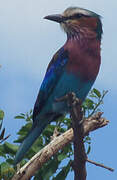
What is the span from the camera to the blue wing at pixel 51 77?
5.82m

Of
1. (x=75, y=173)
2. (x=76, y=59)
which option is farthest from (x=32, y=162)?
Result: (x=76, y=59)

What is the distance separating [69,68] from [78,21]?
0.77m

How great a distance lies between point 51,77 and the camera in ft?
19.7

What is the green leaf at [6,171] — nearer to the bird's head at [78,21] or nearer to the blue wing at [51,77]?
the blue wing at [51,77]

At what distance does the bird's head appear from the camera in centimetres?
606

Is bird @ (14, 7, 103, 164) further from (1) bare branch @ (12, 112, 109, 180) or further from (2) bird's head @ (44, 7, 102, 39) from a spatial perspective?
(1) bare branch @ (12, 112, 109, 180)

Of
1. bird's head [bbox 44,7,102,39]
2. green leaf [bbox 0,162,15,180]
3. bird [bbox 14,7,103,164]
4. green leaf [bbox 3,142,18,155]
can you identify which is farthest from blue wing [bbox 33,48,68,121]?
green leaf [bbox 0,162,15,180]

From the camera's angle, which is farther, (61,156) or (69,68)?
(61,156)

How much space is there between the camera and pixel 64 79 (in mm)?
5730

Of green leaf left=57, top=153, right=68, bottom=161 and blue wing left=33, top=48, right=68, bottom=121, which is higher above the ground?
blue wing left=33, top=48, right=68, bottom=121

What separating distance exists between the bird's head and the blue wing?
1.28ft

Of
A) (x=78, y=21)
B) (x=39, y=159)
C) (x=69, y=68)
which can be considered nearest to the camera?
(x=69, y=68)

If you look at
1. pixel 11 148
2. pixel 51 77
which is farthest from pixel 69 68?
pixel 11 148

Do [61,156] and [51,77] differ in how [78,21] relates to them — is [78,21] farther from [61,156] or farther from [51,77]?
[61,156]
